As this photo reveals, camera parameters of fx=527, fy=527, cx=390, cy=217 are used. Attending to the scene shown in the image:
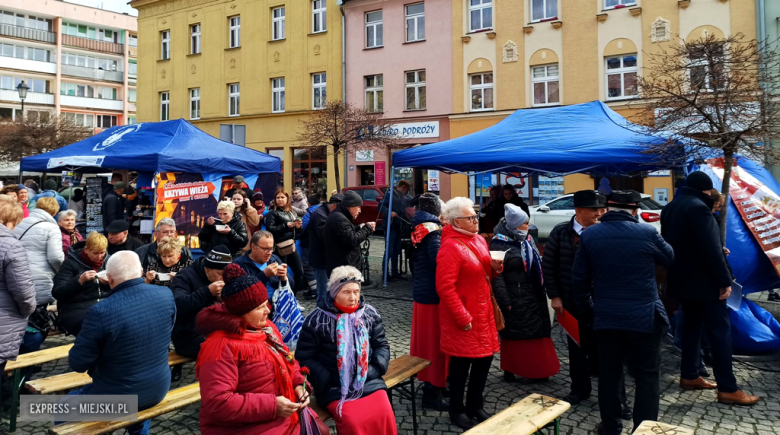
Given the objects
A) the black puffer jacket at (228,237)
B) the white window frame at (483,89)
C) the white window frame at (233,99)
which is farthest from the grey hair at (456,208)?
the white window frame at (233,99)

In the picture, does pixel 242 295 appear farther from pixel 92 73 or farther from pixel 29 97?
pixel 92 73

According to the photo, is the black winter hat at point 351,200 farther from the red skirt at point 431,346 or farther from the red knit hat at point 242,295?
the red knit hat at point 242,295

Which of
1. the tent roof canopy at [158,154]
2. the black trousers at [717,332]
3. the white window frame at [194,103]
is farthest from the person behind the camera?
the white window frame at [194,103]

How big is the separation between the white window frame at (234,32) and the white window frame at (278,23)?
199cm

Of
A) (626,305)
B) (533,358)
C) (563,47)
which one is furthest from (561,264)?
(563,47)

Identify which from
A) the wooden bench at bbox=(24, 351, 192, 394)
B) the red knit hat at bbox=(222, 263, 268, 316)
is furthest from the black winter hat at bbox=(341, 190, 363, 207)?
the red knit hat at bbox=(222, 263, 268, 316)

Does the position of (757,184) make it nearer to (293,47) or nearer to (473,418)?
(473,418)

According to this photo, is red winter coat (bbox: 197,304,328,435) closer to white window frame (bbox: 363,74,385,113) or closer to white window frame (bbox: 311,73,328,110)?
white window frame (bbox: 363,74,385,113)

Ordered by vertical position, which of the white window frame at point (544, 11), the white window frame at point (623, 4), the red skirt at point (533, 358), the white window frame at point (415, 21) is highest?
the white window frame at point (415, 21)

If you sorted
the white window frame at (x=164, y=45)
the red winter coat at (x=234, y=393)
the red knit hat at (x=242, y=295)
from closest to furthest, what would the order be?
the red winter coat at (x=234, y=393), the red knit hat at (x=242, y=295), the white window frame at (x=164, y=45)

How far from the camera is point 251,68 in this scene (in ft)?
82.1

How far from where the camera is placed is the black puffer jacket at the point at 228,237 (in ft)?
21.4

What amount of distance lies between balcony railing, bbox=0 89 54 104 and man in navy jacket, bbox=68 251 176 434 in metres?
50.2

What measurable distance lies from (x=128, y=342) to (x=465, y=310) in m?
2.17
